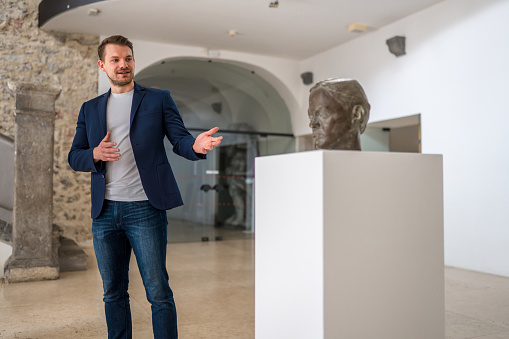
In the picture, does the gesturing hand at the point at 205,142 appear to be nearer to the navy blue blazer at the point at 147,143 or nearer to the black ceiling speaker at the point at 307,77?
the navy blue blazer at the point at 147,143

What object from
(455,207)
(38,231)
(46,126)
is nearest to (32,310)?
(38,231)

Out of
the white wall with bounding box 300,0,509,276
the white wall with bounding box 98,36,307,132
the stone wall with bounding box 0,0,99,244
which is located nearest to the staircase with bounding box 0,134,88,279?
the stone wall with bounding box 0,0,99,244

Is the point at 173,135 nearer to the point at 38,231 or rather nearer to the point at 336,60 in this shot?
the point at 38,231

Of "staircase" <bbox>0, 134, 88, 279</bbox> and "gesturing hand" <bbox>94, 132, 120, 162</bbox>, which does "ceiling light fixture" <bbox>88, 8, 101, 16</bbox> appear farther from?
"gesturing hand" <bbox>94, 132, 120, 162</bbox>

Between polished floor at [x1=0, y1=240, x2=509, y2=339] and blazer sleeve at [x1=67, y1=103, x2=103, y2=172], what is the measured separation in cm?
135

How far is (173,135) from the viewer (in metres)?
2.10

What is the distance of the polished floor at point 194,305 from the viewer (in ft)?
9.91

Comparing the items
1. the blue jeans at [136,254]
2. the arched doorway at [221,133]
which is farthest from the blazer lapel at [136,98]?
the arched doorway at [221,133]

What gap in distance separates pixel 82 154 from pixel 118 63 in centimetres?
43

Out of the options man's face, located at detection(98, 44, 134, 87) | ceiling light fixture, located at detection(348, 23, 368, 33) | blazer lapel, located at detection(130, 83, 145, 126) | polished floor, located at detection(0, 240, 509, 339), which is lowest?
polished floor, located at detection(0, 240, 509, 339)

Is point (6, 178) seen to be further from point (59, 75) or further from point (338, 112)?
point (338, 112)

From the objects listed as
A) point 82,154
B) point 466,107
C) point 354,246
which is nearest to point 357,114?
point 354,246

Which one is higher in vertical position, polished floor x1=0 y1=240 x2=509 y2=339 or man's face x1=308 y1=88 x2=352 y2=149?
man's face x1=308 y1=88 x2=352 y2=149

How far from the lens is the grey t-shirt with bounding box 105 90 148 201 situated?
2010 millimetres
